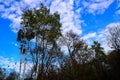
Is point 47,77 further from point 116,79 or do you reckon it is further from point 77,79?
point 116,79

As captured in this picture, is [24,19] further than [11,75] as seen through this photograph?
No

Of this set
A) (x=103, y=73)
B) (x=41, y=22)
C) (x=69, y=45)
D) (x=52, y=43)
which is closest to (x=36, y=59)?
(x=52, y=43)

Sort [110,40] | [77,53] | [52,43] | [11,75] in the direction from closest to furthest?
[52,43]
[110,40]
[77,53]
[11,75]

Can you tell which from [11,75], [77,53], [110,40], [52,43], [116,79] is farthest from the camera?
[11,75]

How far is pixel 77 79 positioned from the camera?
133ft

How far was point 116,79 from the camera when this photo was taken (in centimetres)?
4034

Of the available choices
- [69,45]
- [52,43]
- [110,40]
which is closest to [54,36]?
[52,43]

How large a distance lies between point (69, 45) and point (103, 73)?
10030mm

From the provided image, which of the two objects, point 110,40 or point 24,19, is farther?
point 110,40

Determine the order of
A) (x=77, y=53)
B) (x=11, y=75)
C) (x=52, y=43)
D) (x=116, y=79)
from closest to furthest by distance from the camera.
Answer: (x=116, y=79)
(x=52, y=43)
(x=77, y=53)
(x=11, y=75)

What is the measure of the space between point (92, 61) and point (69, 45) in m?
6.71

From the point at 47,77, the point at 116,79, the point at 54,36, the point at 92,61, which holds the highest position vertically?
the point at 54,36

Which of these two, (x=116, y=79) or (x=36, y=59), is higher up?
(x=36, y=59)

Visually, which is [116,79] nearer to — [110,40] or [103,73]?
[103,73]
